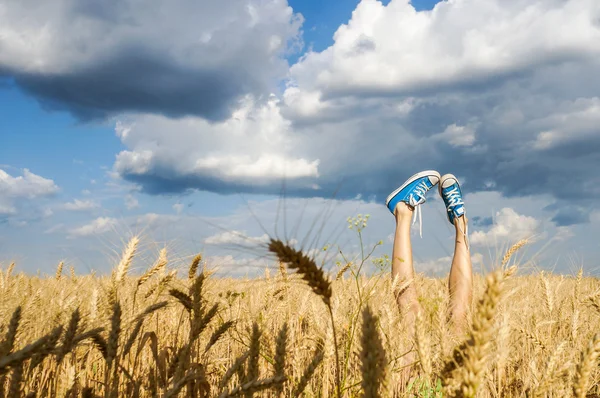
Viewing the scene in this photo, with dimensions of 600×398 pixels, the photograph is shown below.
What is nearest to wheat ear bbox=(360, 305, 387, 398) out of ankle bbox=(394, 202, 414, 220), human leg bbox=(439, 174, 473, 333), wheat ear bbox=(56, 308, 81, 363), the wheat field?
the wheat field

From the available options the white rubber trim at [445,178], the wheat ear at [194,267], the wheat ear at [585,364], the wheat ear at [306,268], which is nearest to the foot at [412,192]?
the white rubber trim at [445,178]

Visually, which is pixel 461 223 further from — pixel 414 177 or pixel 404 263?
pixel 404 263

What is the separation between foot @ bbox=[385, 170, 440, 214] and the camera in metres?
5.21

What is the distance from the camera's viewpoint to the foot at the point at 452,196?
537 cm

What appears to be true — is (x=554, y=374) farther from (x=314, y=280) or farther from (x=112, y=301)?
(x=112, y=301)

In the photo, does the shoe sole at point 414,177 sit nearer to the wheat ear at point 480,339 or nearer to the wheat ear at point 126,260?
the wheat ear at point 126,260

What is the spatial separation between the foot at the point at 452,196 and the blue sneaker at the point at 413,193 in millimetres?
179

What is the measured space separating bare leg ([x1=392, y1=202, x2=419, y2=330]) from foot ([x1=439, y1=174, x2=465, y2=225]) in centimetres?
48

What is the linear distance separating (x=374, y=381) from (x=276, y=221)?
2.01 feet

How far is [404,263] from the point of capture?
4.21 meters

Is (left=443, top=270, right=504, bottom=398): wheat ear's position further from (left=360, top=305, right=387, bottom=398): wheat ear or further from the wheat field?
(left=360, top=305, right=387, bottom=398): wheat ear

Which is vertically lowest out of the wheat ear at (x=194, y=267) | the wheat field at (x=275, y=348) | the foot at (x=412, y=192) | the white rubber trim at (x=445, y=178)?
the wheat field at (x=275, y=348)

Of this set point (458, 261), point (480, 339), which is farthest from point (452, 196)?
point (480, 339)

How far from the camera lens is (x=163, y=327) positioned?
3.65 metres
